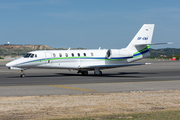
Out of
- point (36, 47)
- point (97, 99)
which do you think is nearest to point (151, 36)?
point (97, 99)

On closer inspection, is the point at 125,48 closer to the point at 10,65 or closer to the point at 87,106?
the point at 10,65

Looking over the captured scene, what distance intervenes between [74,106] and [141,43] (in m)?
23.3

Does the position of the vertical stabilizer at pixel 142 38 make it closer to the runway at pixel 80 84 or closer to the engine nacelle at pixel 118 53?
the engine nacelle at pixel 118 53

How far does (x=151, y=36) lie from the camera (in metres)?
32.7

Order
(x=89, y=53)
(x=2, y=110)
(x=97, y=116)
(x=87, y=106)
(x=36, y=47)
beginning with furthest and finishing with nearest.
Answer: (x=36, y=47), (x=89, y=53), (x=87, y=106), (x=2, y=110), (x=97, y=116)

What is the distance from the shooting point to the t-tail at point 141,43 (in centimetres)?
3178

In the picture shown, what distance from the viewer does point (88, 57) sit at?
29516 millimetres

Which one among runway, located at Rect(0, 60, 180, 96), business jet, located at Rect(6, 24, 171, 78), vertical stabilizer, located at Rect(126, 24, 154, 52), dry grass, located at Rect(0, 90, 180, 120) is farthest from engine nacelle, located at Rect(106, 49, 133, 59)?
dry grass, located at Rect(0, 90, 180, 120)

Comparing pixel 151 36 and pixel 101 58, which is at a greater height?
pixel 151 36

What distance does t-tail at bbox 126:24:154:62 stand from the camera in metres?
31.8

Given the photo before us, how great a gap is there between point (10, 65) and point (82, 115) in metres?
18.3

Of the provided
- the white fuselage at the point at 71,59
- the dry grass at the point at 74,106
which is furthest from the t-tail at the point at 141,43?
the dry grass at the point at 74,106

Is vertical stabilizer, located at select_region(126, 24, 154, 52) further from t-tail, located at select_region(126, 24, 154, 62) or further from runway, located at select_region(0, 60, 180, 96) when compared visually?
runway, located at select_region(0, 60, 180, 96)

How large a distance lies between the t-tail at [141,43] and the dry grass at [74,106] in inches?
759
